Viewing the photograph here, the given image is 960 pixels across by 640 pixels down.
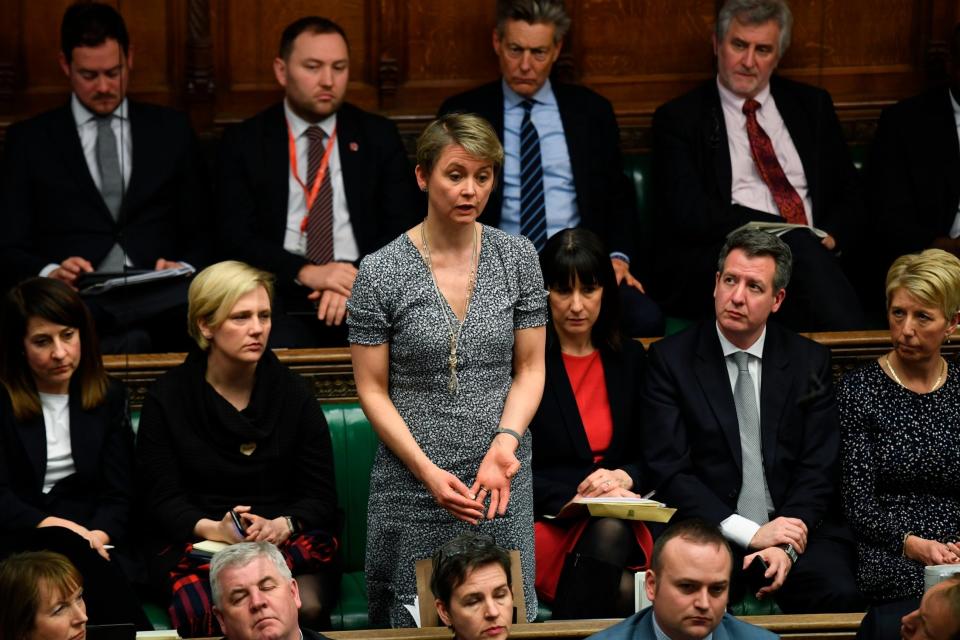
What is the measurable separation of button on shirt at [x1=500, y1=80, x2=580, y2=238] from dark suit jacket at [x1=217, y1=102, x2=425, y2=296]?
0.91 feet

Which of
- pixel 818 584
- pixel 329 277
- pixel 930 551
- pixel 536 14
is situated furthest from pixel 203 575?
→ pixel 536 14

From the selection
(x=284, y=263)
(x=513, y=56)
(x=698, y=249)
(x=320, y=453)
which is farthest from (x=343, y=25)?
(x=320, y=453)

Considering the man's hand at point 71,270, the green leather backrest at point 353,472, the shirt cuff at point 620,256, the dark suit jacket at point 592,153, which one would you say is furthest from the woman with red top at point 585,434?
the man's hand at point 71,270

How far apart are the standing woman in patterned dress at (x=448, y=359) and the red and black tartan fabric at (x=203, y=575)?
28 centimetres

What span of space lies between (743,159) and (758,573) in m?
1.56

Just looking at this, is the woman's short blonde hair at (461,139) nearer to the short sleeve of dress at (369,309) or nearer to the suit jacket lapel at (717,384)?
the short sleeve of dress at (369,309)

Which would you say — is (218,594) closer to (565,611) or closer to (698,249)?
(565,611)

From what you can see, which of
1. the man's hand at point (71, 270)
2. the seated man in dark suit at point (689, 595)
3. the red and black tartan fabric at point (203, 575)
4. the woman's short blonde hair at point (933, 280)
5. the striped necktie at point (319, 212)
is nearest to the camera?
the seated man in dark suit at point (689, 595)

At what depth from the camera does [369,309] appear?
316 centimetres

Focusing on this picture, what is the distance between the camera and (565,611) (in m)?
3.49

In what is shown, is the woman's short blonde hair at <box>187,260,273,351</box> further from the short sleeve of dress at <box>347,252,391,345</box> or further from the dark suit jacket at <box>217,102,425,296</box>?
the dark suit jacket at <box>217,102,425,296</box>

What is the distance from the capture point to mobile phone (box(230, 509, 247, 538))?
3.46 metres

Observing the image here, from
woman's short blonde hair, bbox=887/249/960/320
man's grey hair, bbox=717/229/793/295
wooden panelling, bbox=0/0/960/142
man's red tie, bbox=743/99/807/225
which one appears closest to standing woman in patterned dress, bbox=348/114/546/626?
man's grey hair, bbox=717/229/793/295

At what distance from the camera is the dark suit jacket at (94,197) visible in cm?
445
